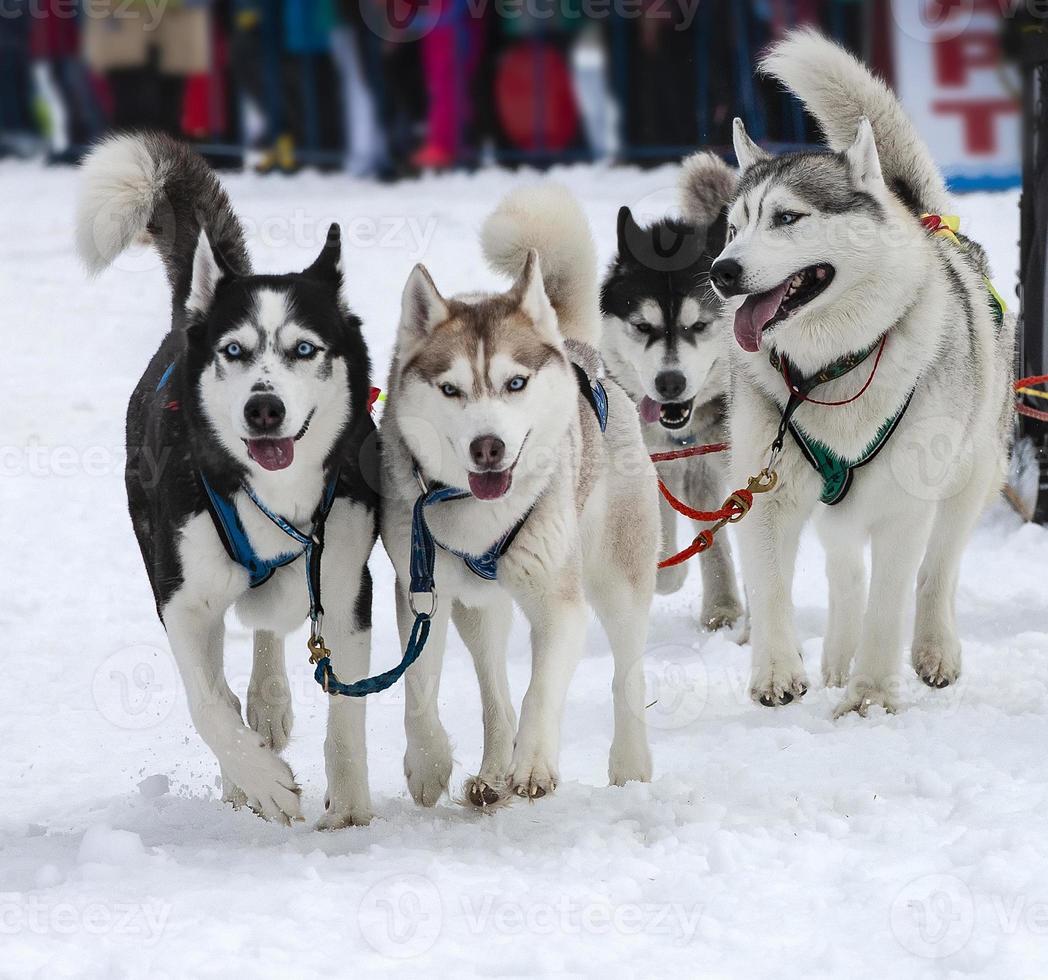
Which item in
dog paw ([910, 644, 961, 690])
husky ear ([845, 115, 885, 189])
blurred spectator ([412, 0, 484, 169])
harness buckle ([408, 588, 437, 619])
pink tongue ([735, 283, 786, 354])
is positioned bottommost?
dog paw ([910, 644, 961, 690])

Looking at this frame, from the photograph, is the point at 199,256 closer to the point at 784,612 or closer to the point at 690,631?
the point at 784,612

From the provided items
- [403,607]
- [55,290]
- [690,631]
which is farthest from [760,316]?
[55,290]

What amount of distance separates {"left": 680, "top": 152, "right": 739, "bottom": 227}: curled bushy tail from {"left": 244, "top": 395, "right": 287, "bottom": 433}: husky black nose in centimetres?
279

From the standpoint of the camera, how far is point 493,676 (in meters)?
3.39

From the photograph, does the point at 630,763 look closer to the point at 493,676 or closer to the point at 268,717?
the point at 493,676

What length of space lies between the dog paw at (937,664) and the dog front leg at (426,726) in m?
1.50

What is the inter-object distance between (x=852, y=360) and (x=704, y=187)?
6.01 ft

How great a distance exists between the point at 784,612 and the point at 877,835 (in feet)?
3.73

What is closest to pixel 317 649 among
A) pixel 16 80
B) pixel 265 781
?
pixel 265 781

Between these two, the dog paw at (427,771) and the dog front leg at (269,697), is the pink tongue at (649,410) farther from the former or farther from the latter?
the dog paw at (427,771)

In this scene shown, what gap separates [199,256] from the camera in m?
2.93

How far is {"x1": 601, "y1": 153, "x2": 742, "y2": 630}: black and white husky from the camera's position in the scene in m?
4.97

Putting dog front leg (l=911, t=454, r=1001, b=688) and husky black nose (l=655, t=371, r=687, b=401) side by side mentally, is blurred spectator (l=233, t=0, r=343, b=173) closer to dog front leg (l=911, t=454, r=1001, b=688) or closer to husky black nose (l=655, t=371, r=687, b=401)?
husky black nose (l=655, t=371, r=687, b=401)

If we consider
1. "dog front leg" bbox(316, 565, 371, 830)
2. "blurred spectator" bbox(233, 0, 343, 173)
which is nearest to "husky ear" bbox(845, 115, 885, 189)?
"dog front leg" bbox(316, 565, 371, 830)
